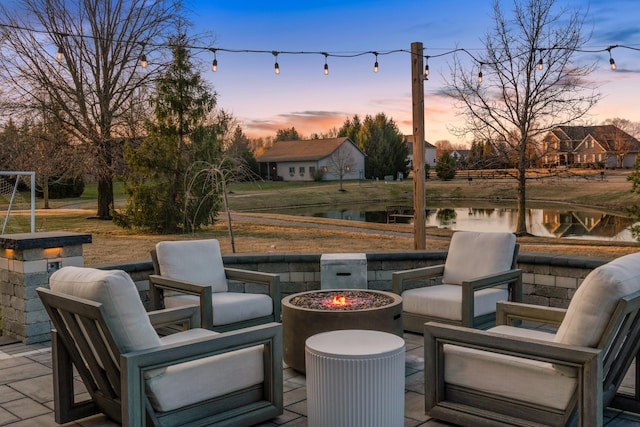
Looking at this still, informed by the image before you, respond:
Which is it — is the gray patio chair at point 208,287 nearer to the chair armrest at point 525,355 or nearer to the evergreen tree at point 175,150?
the chair armrest at point 525,355

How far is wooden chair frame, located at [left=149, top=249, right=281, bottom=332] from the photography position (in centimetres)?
430

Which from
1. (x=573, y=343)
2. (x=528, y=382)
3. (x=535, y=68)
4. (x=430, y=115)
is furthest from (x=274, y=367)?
(x=430, y=115)

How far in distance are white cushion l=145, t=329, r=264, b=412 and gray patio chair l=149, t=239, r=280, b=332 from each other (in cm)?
136

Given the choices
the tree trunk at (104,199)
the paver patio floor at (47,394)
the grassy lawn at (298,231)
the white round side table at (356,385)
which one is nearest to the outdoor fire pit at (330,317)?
the paver patio floor at (47,394)

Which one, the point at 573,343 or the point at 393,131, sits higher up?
the point at 393,131

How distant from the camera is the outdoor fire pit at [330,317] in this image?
3730 millimetres

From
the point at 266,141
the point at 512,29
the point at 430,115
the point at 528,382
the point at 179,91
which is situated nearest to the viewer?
the point at 528,382

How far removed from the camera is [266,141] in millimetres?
69000

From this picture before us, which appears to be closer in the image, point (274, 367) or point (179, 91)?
point (274, 367)

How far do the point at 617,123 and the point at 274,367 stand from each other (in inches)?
1927

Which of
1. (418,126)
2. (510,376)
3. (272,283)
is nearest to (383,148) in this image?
(418,126)

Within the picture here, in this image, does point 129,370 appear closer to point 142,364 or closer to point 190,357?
point 142,364

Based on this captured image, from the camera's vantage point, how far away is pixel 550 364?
270 cm

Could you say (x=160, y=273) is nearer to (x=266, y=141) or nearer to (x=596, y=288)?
(x=596, y=288)
